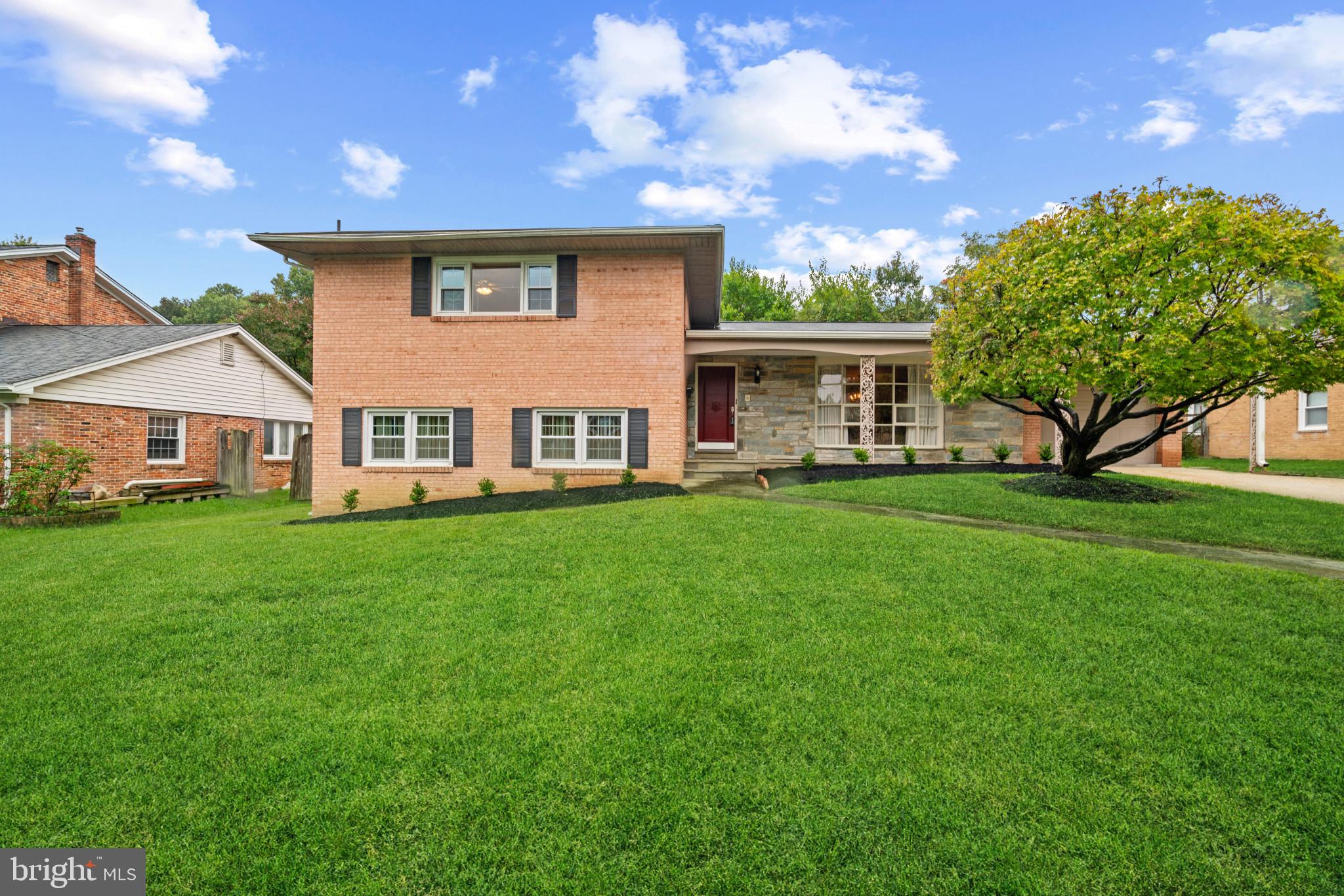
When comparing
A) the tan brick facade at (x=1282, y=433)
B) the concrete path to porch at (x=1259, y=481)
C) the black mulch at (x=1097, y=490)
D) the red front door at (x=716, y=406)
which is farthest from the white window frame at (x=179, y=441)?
the tan brick facade at (x=1282, y=433)

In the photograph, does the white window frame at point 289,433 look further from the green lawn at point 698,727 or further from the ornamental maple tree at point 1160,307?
the ornamental maple tree at point 1160,307

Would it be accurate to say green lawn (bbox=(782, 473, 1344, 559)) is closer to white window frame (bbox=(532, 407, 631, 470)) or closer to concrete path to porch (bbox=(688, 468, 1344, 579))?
concrete path to porch (bbox=(688, 468, 1344, 579))

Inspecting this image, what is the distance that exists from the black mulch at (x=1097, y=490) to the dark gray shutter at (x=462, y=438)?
9738mm

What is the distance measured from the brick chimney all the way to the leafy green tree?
28.0m

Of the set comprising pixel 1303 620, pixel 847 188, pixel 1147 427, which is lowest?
pixel 1303 620

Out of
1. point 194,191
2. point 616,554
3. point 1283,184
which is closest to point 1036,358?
point 1283,184

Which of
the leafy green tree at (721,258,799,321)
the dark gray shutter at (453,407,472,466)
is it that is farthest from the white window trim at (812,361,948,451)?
the leafy green tree at (721,258,799,321)

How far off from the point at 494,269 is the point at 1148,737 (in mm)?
11566

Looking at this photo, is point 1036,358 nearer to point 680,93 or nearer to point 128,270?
point 680,93

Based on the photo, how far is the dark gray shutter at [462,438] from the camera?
11258 mm

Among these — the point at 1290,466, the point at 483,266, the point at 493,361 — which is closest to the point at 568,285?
the point at 483,266

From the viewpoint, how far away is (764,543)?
5.99 meters

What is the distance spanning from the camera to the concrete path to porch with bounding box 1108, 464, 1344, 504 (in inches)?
375

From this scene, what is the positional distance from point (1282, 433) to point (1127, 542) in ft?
58.5
